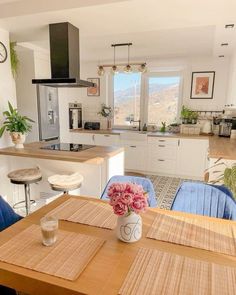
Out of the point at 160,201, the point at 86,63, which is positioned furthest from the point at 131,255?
the point at 86,63

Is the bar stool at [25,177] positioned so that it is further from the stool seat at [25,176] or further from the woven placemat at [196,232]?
the woven placemat at [196,232]

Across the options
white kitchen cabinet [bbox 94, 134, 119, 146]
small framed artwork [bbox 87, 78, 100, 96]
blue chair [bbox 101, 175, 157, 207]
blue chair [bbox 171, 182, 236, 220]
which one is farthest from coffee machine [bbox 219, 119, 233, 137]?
blue chair [bbox 101, 175, 157, 207]

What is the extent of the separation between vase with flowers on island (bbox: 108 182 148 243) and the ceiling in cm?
181

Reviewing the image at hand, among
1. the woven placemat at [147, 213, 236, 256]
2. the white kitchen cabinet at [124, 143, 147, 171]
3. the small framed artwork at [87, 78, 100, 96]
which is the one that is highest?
the small framed artwork at [87, 78, 100, 96]

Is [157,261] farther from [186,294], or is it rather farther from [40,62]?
[40,62]

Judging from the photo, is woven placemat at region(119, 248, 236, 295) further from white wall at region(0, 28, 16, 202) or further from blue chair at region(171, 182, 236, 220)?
white wall at region(0, 28, 16, 202)

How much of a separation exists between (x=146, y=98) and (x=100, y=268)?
464 cm

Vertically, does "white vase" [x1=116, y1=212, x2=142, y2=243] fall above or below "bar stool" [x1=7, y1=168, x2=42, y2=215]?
above

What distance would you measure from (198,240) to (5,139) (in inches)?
111

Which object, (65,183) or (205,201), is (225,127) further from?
(65,183)

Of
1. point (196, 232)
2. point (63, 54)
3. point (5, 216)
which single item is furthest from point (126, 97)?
point (196, 232)

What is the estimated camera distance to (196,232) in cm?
128

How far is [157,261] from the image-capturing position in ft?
3.35

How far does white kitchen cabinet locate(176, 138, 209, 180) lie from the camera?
4.45 m
